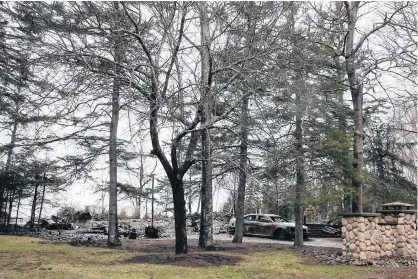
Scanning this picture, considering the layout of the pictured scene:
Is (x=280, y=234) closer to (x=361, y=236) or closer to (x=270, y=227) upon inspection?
(x=270, y=227)

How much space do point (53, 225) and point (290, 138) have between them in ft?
54.6

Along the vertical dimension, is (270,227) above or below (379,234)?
below

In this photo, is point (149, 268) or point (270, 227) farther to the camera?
point (270, 227)

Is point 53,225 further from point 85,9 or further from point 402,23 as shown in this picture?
point 402,23

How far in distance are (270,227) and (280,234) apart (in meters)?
0.60

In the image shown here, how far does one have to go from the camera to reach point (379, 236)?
11.0 meters

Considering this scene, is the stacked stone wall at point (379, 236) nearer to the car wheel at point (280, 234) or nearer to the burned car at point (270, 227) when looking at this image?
the burned car at point (270, 227)

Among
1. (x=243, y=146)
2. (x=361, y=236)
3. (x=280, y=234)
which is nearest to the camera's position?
(x=361, y=236)

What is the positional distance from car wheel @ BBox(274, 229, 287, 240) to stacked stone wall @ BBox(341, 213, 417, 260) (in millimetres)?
8417

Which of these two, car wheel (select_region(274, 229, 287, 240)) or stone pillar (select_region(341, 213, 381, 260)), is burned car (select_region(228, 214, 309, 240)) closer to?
car wheel (select_region(274, 229, 287, 240))

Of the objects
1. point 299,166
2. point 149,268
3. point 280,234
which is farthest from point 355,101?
point 280,234

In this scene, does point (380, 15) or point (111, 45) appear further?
point (380, 15)

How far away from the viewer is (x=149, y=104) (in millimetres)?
9078

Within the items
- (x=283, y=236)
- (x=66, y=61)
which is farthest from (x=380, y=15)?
(x=283, y=236)
